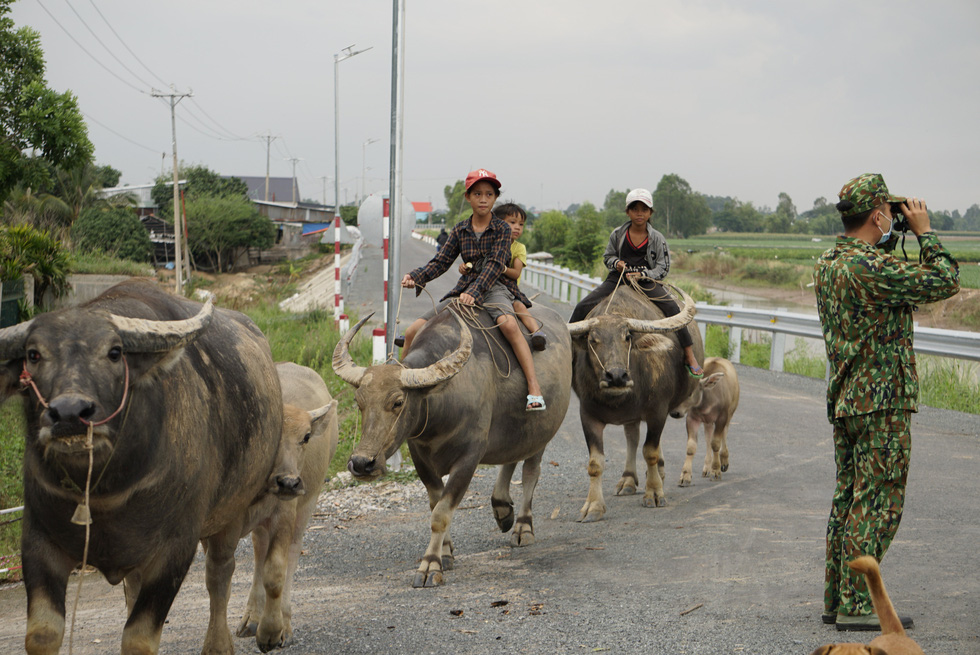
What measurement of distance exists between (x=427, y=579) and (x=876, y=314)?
11.7 feet

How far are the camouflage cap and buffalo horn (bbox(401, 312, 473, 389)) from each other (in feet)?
9.39

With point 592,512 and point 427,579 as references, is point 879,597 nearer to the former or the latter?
point 427,579

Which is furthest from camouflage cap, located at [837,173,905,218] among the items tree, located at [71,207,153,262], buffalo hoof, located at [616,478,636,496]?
tree, located at [71,207,153,262]

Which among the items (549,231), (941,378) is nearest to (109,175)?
(549,231)

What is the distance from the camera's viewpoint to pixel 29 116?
14680mm

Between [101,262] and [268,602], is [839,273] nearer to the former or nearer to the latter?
[268,602]

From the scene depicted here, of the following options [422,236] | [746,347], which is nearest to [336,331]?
[746,347]

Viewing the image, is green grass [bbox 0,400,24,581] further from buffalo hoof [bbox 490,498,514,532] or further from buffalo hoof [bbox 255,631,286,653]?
buffalo hoof [bbox 490,498,514,532]

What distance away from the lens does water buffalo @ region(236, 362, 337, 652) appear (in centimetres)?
523

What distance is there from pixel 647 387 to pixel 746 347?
11.0 metres

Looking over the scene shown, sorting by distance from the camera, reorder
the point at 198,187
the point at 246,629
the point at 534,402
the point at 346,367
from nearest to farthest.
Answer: the point at 246,629
the point at 346,367
the point at 534,402
the point at 198,187

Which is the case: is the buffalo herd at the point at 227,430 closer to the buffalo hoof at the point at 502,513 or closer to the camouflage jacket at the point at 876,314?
the buffalo hoof at the point at 502,513

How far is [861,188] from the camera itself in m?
5.12

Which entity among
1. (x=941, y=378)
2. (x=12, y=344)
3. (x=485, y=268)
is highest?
(x=485, y=268)
